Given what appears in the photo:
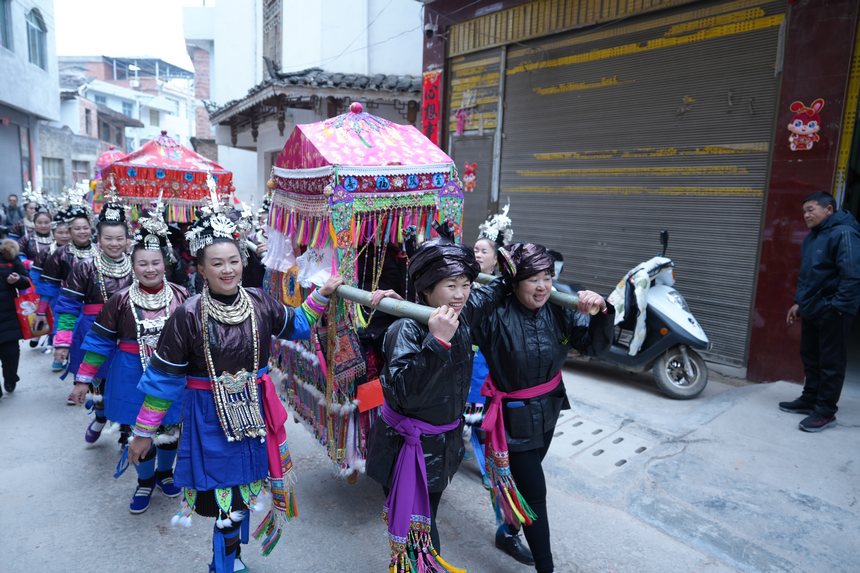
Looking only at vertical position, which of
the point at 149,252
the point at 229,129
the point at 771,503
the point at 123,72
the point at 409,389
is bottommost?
the point at 771,503

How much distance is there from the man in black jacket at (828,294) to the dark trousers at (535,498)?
2898mm

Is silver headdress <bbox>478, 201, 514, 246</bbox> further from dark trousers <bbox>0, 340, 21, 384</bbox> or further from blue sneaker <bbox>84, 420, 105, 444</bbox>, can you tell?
dark trousers <bbox>0, 340, 21, 384</bbox>

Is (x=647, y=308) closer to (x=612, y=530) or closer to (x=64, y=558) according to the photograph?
(x=612, y=530)

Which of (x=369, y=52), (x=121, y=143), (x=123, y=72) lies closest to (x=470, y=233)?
(x=369, y=52)

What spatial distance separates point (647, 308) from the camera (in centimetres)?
539

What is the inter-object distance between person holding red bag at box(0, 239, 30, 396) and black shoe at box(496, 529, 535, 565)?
508 centimetres

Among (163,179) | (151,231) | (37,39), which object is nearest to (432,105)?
(163,179)

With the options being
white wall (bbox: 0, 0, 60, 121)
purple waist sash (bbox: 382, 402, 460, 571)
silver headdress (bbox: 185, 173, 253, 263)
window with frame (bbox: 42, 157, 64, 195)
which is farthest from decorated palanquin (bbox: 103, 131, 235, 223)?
window with frame (bbox: 42, 157, 64, 195)

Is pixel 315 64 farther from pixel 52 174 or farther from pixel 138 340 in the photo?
pixel 52 174

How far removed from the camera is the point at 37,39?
18609 millimetres

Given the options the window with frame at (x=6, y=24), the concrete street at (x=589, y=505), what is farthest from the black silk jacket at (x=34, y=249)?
the window with frame at (x=6, y=24)

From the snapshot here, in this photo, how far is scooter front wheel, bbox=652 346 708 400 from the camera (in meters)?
5.19

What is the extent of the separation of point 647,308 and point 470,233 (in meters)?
4.09

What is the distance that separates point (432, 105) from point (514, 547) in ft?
25.8
